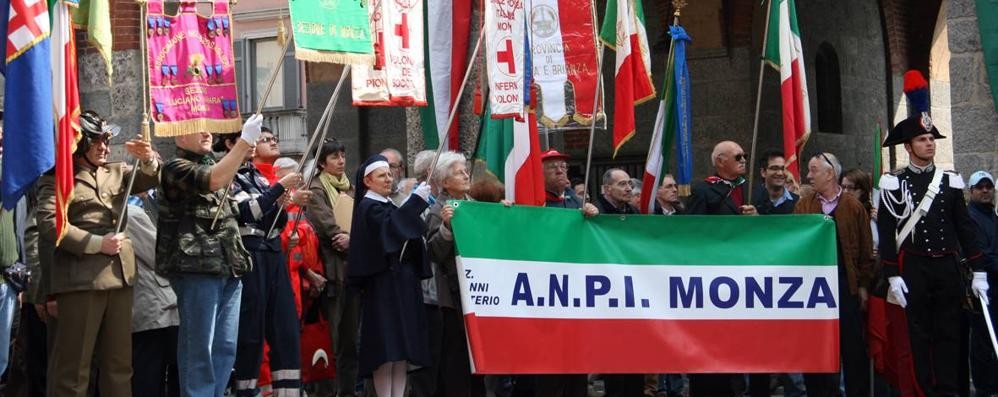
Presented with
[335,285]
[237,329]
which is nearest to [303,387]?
[335,285]

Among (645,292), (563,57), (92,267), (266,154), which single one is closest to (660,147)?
(563,57)

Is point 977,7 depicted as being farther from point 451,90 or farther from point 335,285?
point 335,285

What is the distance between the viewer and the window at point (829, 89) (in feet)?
65.5

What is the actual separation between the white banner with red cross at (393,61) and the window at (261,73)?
57.8 ft

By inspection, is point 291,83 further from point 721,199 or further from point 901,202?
point 901,202

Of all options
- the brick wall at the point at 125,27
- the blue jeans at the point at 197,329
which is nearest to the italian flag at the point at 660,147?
the blue jeans at the point at 197,329

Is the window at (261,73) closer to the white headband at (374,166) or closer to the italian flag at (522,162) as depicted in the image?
the italian flag at (522,162)

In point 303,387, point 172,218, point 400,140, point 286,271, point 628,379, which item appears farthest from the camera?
point 400,140

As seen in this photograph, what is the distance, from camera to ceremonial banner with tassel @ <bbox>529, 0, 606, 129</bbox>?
11070mm

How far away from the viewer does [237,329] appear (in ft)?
30.8

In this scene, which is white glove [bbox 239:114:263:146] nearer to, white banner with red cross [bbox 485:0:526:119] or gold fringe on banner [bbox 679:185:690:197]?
white banner with red cross [bbox 485:0:526:119]

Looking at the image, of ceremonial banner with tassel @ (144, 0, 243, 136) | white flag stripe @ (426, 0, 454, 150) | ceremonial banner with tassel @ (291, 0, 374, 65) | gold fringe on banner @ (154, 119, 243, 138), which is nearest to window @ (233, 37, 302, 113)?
white flag stripe @ (426, 0, 454, 150)

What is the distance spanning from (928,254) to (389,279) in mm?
3962

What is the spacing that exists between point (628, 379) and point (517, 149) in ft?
6.19
